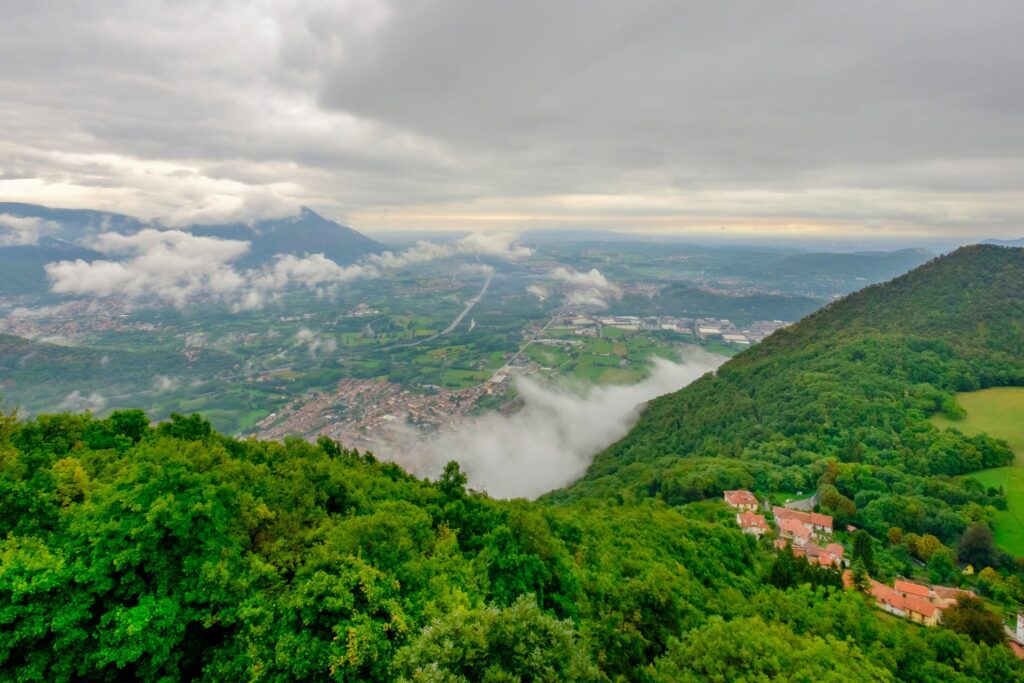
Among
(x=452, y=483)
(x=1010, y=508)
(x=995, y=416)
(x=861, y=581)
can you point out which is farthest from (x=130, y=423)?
(x=995, y=416)

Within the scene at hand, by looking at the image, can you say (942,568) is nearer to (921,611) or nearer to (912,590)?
(912,590)

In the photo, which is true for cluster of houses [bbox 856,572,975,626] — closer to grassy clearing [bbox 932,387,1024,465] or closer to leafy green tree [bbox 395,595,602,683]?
grassy clearing [bbox 932,387,1024,465]

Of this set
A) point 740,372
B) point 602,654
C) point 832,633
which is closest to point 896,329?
point 740,372

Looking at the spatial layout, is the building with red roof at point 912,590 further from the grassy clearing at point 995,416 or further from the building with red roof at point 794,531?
the grassy clearing at point 995,416

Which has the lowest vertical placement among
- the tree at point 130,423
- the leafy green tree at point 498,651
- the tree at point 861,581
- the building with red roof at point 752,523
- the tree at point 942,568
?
the building with red roof at point 752,523

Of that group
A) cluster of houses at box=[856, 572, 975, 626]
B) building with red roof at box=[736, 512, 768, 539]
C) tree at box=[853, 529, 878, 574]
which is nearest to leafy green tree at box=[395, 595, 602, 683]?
cluster of houses at box=[856, 572, 975, 626]

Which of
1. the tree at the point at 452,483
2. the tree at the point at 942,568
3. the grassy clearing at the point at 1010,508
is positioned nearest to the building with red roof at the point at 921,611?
the tree at the point at 942,568
